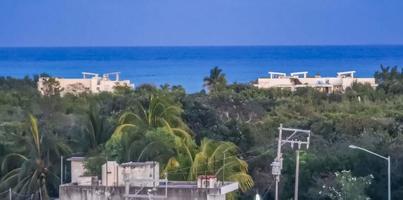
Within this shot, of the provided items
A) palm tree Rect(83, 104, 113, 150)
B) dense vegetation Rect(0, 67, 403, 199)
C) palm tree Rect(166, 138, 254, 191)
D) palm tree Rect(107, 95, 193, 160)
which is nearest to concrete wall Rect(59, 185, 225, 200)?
dense vegetation Rect(0, 67, 403, 199)

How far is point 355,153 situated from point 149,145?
8.98 m

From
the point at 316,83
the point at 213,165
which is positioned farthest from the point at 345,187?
the point at 316,83

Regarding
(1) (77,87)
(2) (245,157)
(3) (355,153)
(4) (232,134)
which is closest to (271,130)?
(4) (232,134)

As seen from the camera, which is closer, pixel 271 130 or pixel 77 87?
pixel 271 130

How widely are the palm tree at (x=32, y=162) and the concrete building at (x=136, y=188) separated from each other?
912 cm

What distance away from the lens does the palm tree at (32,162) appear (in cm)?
4138

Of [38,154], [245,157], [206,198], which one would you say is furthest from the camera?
[245,157]

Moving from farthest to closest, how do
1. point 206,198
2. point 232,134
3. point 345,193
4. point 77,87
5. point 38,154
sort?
1. point 77,87
2. point 232,134
3. point 38,154
4. point 345,193
5. point 206,198

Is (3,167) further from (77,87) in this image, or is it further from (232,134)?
(77,87)

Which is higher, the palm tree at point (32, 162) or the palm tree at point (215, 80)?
the palm tree at point (215, 80)

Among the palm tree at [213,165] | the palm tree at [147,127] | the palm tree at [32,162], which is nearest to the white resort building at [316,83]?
the palm tree at [147,127]

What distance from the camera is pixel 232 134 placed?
5362 cm

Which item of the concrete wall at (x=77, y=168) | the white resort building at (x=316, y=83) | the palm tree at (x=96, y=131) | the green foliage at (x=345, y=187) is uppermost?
the white resort building at (x=316, y=83)

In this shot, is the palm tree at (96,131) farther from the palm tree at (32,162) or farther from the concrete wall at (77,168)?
the concrete wall at (77,168)
